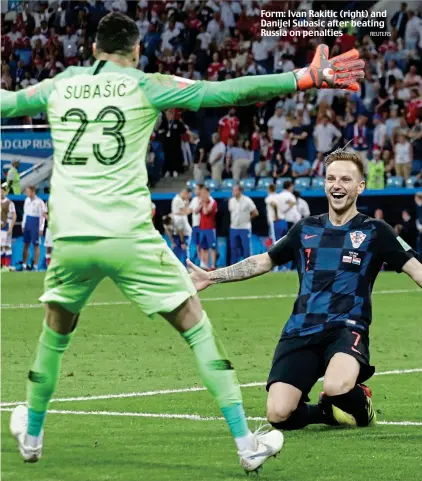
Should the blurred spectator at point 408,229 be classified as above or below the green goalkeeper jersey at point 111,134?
below

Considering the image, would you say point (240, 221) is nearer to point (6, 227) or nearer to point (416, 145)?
point (416, 145)

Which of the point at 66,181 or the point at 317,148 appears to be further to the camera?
the point at 317,148

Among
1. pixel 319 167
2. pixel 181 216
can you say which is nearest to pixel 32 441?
pixel 181 216

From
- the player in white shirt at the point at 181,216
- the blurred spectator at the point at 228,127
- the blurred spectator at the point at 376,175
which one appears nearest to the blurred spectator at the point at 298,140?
the blurred spectator at the point at 228,127

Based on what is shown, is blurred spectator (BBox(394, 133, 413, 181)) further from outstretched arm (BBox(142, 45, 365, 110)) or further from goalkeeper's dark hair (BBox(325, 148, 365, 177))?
outstretched arm (BBox(142, 45, 365, 110))

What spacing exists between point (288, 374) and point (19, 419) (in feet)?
6.84

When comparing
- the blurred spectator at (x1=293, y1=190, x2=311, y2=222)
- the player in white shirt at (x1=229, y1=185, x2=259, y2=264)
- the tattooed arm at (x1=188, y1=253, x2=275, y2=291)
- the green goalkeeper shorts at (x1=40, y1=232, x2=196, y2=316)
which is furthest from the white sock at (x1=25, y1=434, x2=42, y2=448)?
the blurred spectator at (x1=293, y1=190, x2=311, y2=222)

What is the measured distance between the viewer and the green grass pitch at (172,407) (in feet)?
21.8

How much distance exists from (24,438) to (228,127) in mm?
25531

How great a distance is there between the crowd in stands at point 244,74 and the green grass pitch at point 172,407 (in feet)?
41.5

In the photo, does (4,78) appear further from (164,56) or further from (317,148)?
(317,148)

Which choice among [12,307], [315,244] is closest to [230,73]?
[12,307]

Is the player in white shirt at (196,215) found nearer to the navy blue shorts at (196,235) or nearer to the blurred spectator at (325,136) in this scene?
the navy blue shorts at (196,235)

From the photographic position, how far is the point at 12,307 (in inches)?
733
